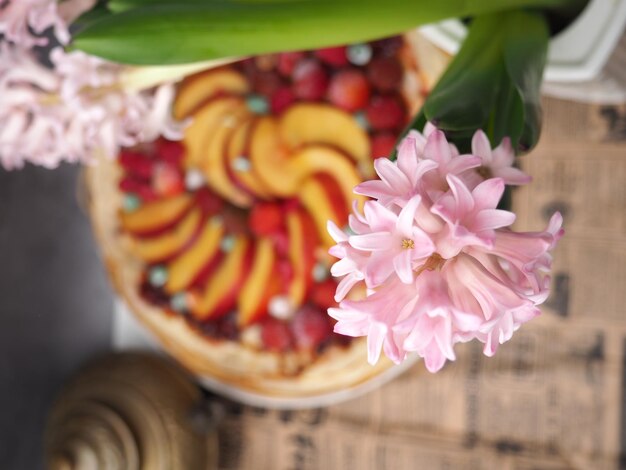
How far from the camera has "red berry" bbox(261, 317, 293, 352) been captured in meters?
0.68

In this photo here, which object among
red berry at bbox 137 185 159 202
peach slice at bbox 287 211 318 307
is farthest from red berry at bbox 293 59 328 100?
red berry at bbox 137 185 159 202

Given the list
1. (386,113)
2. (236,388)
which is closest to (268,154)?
(386,113)

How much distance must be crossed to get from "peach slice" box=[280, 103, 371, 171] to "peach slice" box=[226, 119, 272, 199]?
39 mm

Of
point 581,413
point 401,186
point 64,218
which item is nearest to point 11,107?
point 401,186

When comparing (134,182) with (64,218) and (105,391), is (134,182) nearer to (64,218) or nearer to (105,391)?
(64,218)

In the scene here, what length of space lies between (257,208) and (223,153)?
6 cm

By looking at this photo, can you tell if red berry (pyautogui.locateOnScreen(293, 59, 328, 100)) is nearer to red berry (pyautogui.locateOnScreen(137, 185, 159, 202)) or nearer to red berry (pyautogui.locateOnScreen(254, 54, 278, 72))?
red berry (pyautogui.locateOnScreen(254, 54, 278, 72))

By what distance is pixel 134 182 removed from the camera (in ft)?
2.41

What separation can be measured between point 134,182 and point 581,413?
1.66 feet

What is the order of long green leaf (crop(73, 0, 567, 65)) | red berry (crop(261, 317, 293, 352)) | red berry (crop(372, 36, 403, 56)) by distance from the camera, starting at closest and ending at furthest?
1. long green leaf (crop(73, 0, 567, 65))
2. red berry (crop(372, 36, 403, 56))
3. red berry (crop(261, 317, 293, 352))

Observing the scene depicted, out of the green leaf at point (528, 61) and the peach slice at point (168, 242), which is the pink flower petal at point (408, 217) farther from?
the peach slice at point (168, 242)

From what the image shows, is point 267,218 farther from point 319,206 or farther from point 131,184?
point 131,184

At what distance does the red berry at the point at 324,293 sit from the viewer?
2.12 ft

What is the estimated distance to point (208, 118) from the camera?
656mm
